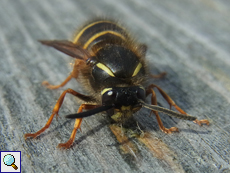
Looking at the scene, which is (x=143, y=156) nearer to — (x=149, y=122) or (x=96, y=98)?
(x=149, y=122)

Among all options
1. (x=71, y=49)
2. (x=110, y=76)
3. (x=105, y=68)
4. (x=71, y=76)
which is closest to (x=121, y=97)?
(x=110, y=76)

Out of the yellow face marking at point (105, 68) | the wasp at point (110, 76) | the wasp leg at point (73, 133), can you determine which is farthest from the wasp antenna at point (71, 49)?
the wasp leg at point (73, 133)

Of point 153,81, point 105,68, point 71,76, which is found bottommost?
point 71,76

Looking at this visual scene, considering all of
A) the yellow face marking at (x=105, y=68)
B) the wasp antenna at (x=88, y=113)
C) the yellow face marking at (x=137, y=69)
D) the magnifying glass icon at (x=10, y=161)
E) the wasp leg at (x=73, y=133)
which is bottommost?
the magnifying glass icon at (x=10, y=161)

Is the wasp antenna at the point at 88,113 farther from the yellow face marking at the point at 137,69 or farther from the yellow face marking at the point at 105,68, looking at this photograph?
the yellow face marking at the point at 137,69

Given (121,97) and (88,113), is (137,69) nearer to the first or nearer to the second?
(121,97)

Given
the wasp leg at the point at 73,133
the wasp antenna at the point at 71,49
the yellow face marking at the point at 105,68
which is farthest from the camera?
the wasp antenna at the point at 71,49
